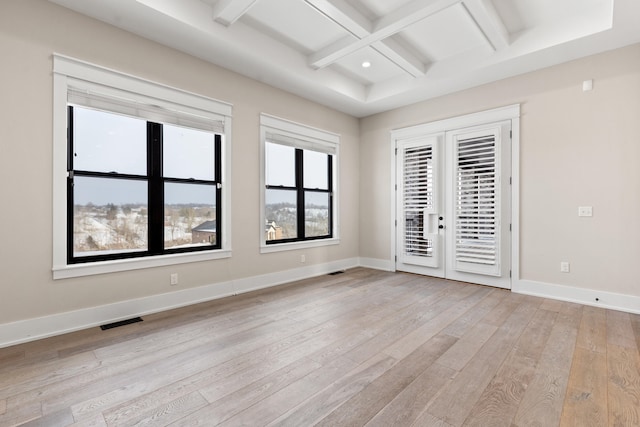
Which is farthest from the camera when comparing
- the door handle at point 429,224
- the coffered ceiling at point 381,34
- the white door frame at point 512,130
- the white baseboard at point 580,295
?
the door handle at point 429,224

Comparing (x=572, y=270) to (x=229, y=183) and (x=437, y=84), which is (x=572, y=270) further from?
(x=229, y=183)

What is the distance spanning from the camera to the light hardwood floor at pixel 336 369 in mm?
1693

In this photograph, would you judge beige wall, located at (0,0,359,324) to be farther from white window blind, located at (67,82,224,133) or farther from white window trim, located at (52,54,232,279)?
white window blind, located at (67,82,224,133)

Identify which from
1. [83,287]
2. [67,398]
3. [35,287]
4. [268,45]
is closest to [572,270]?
[268,45]

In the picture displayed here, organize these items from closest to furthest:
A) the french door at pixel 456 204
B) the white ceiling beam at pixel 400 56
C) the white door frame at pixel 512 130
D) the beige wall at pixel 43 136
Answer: the beige wall at pixel 43 136
the white ceiling beam at pixel 400 56
the white door frame at pixel 512 130
the french door at pixel 456 204

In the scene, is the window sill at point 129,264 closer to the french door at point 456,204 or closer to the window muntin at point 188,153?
the window muntin at point 188,153

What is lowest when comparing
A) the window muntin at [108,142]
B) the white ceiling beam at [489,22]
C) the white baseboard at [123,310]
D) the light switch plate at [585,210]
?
the white baseboard at [123,310]

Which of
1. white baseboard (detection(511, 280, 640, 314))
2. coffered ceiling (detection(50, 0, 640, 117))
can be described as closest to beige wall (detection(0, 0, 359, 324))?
coffered ceiling (detection(50, 0, 640, 117))

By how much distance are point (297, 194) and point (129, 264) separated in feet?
8.42

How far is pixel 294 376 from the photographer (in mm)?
2068

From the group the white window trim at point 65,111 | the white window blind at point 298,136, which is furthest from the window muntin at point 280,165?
the white window trim at point 65,111

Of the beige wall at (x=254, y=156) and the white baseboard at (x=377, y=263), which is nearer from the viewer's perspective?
the beige wall at (x=254, y=156)

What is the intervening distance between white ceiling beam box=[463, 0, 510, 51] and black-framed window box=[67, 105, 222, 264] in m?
3.13

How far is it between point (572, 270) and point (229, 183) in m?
4.35
